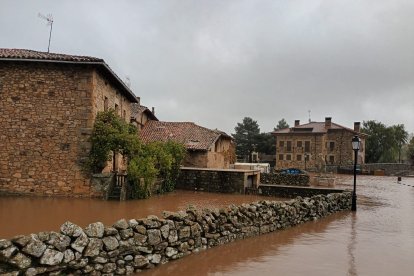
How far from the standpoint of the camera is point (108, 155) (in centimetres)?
1664

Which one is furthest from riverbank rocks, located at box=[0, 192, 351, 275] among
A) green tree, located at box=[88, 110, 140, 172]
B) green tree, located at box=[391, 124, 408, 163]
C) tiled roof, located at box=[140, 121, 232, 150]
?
green tree, located at box=[391, 124, 408, 163]

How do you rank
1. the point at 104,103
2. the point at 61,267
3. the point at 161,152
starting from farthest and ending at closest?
the point at 161,152 < the point at 104,103 < the point at 61,267

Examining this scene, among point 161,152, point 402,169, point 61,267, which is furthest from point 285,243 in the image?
point 402,169

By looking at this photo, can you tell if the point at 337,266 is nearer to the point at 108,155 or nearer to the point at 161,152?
the point at 108,155

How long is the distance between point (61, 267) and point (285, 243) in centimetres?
575

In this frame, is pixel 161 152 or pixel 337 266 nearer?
pixel 337 266

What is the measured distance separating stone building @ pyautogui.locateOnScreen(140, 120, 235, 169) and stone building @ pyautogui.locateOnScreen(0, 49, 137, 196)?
9.06 m

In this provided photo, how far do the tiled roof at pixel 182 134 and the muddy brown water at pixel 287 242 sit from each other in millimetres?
12678

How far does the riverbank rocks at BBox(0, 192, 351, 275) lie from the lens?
211 inches

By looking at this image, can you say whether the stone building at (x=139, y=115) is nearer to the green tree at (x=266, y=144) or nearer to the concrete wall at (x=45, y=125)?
the concrete wall at (x=45, y=125)

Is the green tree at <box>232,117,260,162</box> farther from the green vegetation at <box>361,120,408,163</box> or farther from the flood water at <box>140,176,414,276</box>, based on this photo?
the flood water at <box>140,176,414,276</box>

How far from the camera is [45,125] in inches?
647

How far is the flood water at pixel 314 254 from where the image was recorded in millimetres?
7246

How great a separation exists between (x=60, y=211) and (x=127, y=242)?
6.66 meters
